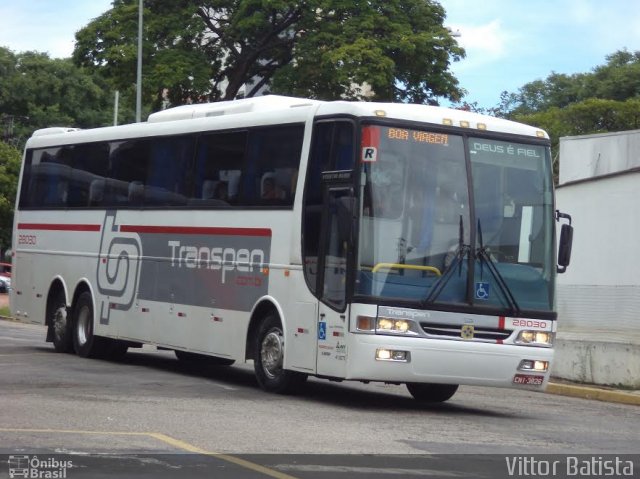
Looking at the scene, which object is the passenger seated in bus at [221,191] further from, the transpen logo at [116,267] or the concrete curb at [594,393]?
the concrete curb at [594,393]

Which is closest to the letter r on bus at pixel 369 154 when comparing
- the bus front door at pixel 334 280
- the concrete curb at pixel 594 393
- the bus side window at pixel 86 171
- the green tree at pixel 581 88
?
the bus front door at pixel 334 280

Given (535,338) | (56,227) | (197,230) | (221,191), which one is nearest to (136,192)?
(197,230)

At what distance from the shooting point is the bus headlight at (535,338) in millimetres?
14953

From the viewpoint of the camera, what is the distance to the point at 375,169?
14438 millimetres

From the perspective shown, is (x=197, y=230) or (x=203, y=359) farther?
(x=203, y=359)

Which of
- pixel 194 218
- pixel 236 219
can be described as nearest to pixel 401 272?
pixel 236 219

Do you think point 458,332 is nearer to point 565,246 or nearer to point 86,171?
point 565,246

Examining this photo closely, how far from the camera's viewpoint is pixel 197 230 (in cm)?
1784

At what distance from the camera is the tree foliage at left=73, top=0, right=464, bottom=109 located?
41.4m

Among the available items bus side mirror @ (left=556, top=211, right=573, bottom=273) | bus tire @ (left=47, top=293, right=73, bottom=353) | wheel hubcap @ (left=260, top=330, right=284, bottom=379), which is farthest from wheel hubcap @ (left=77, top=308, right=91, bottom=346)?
bus side mirror @ (left=556, top=211, right=573, bottom=273)

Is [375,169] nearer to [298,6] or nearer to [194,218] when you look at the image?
[194,218]

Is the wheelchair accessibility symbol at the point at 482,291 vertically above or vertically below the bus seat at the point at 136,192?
below

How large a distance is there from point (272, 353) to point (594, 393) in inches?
226

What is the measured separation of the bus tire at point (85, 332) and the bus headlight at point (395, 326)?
7919 millimetres
